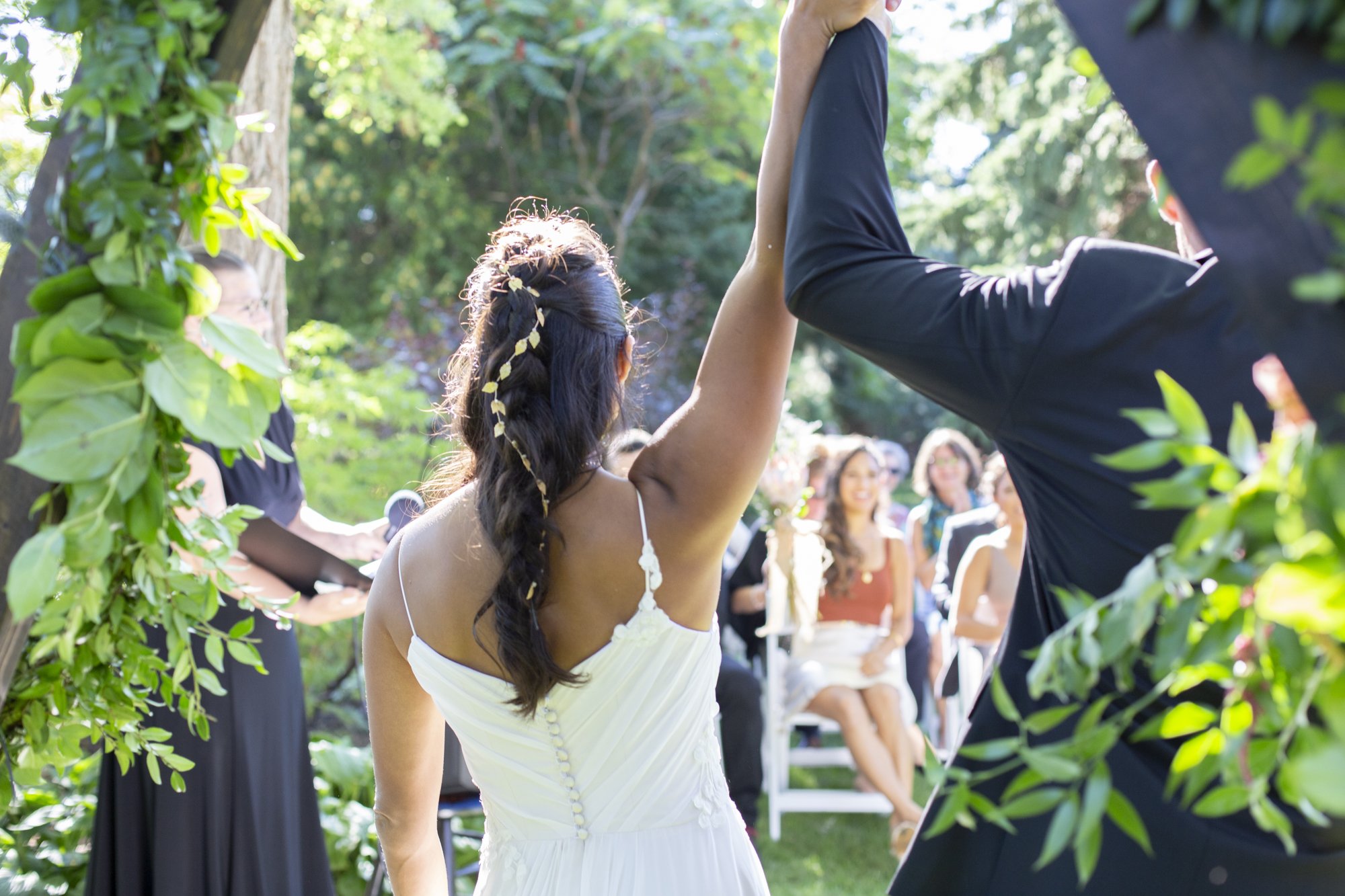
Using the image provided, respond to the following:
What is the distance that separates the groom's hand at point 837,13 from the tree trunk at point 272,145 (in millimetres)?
3668

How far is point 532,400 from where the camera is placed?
196 cm

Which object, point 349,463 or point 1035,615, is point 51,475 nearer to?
point 1035,615

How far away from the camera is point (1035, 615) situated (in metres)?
1.46

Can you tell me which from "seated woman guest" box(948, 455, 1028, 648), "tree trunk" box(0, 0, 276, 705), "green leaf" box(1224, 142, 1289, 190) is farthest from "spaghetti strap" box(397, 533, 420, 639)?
"seated woman guest" box(948, 455, 1028, 648)

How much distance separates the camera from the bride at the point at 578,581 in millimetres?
1854

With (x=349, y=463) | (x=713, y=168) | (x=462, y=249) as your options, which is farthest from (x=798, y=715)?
(x=462, y=249)

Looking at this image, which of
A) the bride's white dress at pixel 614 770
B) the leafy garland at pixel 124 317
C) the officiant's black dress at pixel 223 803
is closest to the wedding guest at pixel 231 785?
the officiant's black dress at pixel 223 803

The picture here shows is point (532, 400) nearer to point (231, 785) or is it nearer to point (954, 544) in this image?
point (231, 785)

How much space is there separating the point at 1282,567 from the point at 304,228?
1681 cm

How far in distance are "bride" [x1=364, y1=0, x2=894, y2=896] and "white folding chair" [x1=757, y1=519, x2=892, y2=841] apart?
431cm

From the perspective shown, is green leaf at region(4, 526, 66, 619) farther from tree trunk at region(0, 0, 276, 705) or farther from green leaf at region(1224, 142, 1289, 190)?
green leaf at region(1224, 142, 1289, 190)

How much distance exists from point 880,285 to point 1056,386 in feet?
0.81

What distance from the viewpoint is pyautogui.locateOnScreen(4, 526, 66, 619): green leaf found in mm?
1039

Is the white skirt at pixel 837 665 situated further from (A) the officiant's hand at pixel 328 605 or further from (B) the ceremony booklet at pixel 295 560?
(B) the ceremony booklet at pixel 295 560
